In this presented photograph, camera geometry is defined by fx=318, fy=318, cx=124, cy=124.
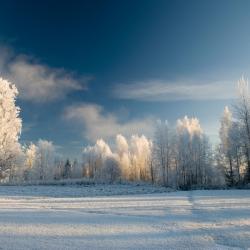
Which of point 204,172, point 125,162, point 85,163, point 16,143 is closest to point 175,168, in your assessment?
point 204,172

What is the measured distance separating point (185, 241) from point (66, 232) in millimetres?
2515

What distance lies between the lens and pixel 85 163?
117562 mm

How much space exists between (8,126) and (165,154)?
114 ft

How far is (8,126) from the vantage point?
28.8m

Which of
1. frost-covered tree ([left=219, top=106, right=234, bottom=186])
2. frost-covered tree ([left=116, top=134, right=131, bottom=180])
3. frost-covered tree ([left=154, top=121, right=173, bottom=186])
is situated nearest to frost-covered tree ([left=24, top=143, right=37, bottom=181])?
frost-covered tree ([left=116, top=134, right=131, bottom=180])

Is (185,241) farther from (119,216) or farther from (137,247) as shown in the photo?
(119,216)

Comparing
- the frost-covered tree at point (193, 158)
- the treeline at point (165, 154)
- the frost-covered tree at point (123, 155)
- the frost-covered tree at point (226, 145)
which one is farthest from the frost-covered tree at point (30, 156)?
the frost-covered tree at point (226, 145)

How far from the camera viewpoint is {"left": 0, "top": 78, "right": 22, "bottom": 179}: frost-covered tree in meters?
28.4

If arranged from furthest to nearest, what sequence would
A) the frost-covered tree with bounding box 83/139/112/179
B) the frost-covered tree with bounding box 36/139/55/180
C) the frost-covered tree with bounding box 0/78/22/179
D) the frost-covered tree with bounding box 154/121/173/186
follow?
the frost-covered tree with bounding box 83/139/112/179 → the frost-covered tree with bounding box 36/139/55/180 → the frost-covered tree with bounding box 154/121/173/186 → the frost-covered tree with bounding box 0/78/22/179

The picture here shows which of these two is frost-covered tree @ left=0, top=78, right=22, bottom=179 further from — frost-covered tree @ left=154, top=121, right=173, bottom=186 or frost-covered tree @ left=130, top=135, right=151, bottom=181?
frost-covered tree @ left=130, top=135, right=151, bottom=181

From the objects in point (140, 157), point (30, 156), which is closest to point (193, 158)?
point (140, 157)

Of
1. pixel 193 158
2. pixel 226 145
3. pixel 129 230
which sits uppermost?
pixel 226 145

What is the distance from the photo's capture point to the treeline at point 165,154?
29812mm

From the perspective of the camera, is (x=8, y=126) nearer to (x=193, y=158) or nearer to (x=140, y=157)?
(x=193, y=158)
